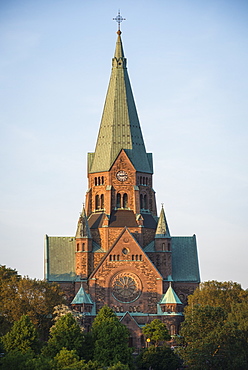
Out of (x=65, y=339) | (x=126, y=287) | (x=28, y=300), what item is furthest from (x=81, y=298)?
(x=65, y=339)

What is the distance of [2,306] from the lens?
14300cm

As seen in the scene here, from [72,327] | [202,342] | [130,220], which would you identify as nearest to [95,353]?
[72,327]

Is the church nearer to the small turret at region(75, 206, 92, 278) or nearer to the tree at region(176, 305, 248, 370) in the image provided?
the small turret at region(75, 206, 92, 278)

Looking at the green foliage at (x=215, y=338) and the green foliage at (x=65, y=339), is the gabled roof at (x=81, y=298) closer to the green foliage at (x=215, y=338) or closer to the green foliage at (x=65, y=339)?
the green foliage at (x=215, y=338)

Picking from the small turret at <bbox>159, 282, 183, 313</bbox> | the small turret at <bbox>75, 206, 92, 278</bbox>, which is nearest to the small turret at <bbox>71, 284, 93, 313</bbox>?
the small turret at <bbox>75, 206, 92, 278</bbox>

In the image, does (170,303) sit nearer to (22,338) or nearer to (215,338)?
(215,338)

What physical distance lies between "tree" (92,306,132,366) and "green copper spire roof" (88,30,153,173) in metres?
37.3

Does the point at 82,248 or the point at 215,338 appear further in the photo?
the point at 82,248

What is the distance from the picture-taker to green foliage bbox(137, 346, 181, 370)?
130 m

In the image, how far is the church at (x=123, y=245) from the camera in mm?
151250

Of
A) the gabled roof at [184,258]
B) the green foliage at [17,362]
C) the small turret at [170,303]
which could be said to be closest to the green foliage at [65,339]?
the green foliage at [17,362]

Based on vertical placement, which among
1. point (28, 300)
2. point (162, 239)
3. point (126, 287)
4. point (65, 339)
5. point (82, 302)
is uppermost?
point (162, 239)

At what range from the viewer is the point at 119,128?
163m

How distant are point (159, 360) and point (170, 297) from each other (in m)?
20.8
